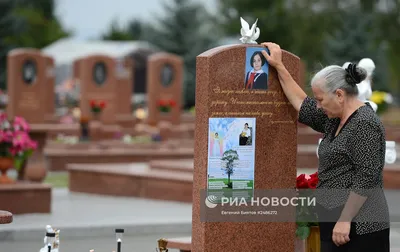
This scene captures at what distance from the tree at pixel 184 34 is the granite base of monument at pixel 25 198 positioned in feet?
119

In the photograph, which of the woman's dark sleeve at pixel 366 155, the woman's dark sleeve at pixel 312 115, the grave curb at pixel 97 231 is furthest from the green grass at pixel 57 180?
the woman's dark sleeve at pixel 366 155

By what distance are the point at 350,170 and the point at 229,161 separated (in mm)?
1110

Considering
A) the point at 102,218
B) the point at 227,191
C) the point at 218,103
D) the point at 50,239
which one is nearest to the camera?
the point at 218,103

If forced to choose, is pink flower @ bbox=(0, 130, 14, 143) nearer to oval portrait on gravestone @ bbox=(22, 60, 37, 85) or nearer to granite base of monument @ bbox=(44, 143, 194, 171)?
granite base of monument @ bbox=(44, 143, 194, 171)

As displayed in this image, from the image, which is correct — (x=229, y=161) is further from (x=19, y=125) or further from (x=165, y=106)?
Result: (x=165, y=106)

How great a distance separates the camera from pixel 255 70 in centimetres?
748

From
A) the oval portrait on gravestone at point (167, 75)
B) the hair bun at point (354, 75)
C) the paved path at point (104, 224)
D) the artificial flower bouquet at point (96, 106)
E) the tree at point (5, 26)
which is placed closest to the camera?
the hair bun at point (354, 75)

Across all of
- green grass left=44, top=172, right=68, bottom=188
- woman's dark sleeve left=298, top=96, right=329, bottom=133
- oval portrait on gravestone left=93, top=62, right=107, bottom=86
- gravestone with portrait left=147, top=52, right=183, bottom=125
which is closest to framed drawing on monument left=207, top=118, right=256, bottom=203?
woman's dark sleeve left=298, top=96, right=329, bottom=133

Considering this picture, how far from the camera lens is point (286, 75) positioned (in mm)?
7500

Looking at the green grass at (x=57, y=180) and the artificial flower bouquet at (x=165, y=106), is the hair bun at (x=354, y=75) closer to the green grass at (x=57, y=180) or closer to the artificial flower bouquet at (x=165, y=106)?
the green grass at (x=57, y=180)

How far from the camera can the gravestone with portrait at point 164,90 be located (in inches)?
1286

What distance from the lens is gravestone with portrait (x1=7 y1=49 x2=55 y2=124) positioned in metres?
29.9

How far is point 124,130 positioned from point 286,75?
878 inches

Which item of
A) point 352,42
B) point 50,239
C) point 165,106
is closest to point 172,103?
point 165,106
